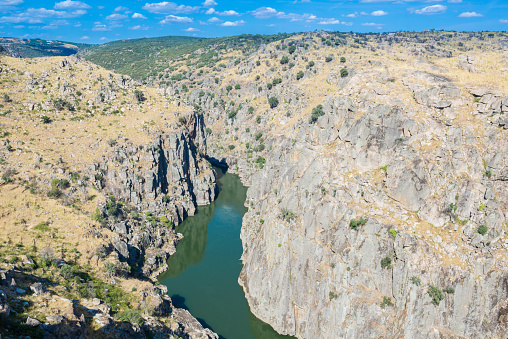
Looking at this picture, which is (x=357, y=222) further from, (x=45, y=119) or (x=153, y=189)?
(x=45, y=119)

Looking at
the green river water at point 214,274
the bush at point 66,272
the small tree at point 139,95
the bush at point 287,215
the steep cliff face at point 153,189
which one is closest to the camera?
the bush at point 66,272

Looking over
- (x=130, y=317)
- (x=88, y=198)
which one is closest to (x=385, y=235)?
(x=130, y=317)

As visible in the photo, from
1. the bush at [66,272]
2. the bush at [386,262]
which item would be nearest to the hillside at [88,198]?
the bush at [66,272]

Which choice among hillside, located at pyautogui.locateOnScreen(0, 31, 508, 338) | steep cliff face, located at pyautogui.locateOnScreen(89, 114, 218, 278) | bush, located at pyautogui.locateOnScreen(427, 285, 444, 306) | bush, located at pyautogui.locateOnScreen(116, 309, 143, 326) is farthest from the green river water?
bush, located at pyautogui.locateOnScreen(427, 285, 444, 306)

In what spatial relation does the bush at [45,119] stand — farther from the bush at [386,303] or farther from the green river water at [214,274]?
the bush at [386,303]

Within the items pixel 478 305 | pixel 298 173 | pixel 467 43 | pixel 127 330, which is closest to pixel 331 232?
pixel 298 173

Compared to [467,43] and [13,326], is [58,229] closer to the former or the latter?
[13,326]
